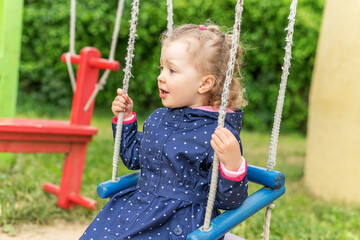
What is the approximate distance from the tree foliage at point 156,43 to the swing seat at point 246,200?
16.4ft

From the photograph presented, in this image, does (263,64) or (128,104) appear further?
(263,64)

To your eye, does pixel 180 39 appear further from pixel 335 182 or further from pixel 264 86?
pixel 264 86

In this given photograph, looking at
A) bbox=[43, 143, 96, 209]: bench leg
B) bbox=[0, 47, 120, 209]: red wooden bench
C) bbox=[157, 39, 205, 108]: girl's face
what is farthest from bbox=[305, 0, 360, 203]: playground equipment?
bbox=[157, 39, 205, 108]: girl's face

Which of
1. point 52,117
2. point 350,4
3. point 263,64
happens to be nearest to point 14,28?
point 350,4

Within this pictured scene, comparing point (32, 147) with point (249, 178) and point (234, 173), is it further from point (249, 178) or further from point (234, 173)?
point (234, 173)

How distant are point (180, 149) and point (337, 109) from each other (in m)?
2.60

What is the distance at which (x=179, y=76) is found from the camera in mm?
1904

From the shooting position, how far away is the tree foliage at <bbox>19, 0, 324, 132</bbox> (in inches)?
274

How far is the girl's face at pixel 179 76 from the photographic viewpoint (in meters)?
1.90

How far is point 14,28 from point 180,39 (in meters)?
2.45

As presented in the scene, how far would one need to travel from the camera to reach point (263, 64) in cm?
723

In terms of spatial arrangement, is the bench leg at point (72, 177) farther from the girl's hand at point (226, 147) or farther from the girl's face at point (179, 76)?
the girl's hand at point (226, 147)

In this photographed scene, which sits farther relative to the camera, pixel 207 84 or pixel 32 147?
pixel 32 147

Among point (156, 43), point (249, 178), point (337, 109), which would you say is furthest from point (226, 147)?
point (156, 43)
